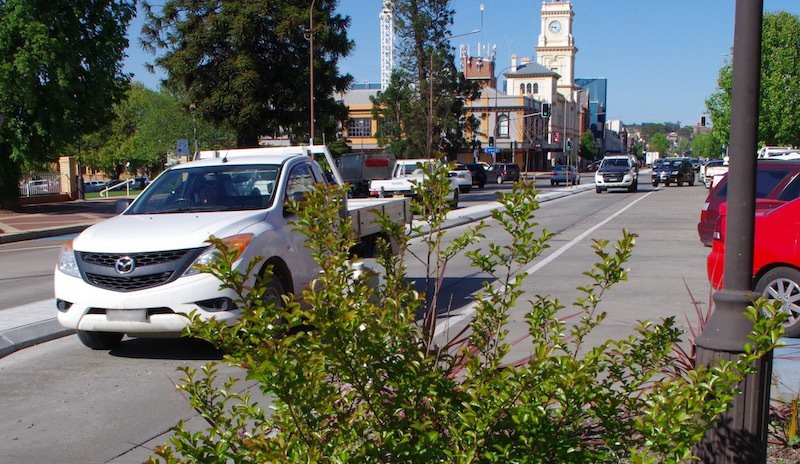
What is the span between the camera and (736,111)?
3904mm

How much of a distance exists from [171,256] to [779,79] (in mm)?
55742

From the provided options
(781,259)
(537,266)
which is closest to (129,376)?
(781,259)

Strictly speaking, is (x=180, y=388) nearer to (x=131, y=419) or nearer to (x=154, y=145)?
(x=131, y=419)

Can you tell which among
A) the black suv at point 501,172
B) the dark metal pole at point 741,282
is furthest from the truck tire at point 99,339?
the black suv at point 501,172

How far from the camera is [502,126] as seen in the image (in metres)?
100

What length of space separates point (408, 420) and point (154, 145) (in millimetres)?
76778

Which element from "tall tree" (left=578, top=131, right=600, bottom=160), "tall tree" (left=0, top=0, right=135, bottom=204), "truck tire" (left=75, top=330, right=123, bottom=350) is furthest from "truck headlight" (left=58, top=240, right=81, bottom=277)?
"tall tree" (left=578, top=131, right=600, bottom=160)

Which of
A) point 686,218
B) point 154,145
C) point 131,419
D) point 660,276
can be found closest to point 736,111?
point 131,419

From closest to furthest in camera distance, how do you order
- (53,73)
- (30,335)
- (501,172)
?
(30,335), (53,73), (501,172)

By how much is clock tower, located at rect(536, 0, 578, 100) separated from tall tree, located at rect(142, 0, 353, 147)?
335ft

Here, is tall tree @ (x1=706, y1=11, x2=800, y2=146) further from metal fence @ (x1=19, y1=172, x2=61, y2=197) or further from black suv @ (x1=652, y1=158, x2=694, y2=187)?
metal fence @ (x1=19, y1=172, x2=61, y2=197)

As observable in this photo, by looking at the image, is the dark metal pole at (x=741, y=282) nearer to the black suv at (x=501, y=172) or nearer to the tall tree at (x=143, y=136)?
the black suv at (x=501, y=172)

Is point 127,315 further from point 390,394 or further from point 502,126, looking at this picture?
point 502,126

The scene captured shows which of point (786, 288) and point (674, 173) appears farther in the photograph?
point (674, 173)
